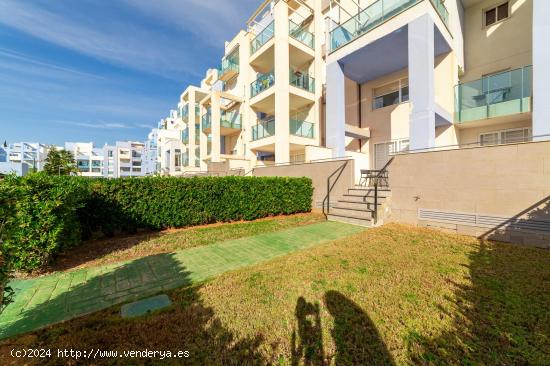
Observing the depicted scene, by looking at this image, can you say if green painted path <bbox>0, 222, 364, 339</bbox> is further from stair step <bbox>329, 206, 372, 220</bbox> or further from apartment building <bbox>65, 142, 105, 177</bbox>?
apartment building <bbox>65, 142, 105, 177</bbox>

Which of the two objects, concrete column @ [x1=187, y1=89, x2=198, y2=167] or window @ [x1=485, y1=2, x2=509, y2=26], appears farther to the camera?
concrete column @ [x1=187, y1=89, x2=198, y2=167]

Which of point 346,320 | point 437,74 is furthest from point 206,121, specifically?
point 346,320

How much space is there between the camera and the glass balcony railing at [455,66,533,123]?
28.6ft

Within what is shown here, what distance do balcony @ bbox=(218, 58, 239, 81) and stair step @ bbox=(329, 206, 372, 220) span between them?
1727cm

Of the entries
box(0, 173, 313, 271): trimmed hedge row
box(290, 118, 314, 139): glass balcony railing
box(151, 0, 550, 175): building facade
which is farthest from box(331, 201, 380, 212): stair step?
box(290, 118, 314, 139): glass balcony railing

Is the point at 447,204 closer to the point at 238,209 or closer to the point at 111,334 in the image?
the point at 238,209

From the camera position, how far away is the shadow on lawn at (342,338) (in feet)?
7.27

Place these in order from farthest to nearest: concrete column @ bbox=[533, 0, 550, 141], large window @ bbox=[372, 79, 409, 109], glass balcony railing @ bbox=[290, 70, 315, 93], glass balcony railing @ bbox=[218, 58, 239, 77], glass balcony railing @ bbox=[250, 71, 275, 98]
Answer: glass balcony railing @ bbox=[218, 58, 239, 77]
glass balcony railing @ bbox=[250, 71, 275, 98]
glass balcony railing @ bbox=[290, 70, 315, 93]
large window @ bbox=[372, 79, 409, 109]
concrete column @ bbox=[533, 0, 550, 141]

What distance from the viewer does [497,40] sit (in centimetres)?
1063

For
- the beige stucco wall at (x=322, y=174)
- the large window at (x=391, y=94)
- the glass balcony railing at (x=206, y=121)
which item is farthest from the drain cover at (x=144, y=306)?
the glass balcony railing at (x=206, y=121)

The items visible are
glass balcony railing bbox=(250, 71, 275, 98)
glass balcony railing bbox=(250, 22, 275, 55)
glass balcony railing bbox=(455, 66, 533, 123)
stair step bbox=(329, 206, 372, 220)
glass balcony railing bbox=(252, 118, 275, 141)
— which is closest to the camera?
stair step bbox=(329, 206, 372, 220)

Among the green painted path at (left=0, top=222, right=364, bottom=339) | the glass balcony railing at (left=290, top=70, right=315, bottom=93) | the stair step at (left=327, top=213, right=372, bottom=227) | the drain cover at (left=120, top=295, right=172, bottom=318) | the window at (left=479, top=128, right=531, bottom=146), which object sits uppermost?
the glass balcony railing at (left=290, top=70, right=315, bottom=93)

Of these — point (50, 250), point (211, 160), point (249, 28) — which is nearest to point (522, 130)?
point (50, 250)

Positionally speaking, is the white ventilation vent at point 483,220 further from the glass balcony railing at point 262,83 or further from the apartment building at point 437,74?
the glass balcony railing at point 262,83
